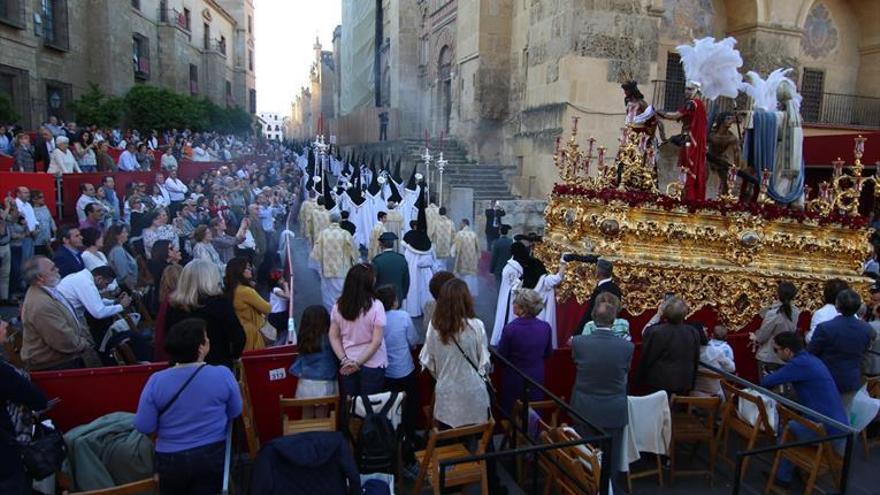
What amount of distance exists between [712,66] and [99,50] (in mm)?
27576

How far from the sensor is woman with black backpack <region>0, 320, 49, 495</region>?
10.9ft

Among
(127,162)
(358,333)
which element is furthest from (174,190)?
(358,333)

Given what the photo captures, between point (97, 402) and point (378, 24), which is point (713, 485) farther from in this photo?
point (378, 24)

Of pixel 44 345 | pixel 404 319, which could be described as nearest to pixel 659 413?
pixel 404 319

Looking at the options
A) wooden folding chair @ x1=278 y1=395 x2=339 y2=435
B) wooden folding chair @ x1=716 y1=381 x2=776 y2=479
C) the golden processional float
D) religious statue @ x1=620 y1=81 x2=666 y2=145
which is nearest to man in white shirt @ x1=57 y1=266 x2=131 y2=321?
wooden folding chair @ x1=278 y1=395 x2=339 y2=435

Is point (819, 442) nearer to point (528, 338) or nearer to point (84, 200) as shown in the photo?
point (528, 338)

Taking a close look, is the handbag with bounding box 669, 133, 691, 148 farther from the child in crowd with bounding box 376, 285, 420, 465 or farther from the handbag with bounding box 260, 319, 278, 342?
the handbag with bounding box 260, 319, 278, 342

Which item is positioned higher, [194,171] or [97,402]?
[194,171]

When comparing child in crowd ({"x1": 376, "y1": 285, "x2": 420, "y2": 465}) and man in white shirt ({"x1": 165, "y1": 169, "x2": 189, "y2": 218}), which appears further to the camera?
man in white shirt ({"x1": 165, "y1": 169, "x2": 189, "y2": 218})

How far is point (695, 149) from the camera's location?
29.1 ft

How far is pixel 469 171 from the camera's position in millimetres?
20625

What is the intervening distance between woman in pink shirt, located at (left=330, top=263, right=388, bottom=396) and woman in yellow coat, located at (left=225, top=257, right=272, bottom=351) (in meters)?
0.96

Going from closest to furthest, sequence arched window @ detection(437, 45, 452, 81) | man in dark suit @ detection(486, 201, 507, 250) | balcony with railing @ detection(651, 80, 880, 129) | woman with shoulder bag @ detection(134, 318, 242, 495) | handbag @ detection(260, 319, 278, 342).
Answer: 1. woman with shoulder bag @ detection(134, 318, 242, 495)
2. handbag @ detection(260, 319, 278, 342)
3. man in dark suit @ detection(486, 201, 507, 250)
4. balcony with railing @ detection(651, 80, 880, 129)
5. arched window @ detection(437, 45, 452, 81)

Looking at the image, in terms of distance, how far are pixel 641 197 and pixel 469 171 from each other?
1266cm
